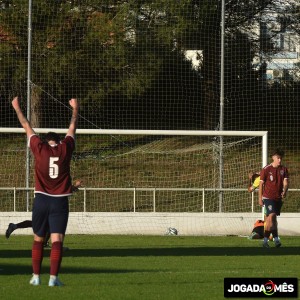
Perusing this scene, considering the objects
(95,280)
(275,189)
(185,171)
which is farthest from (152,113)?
(95,280)

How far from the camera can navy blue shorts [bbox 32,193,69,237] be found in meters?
13.1

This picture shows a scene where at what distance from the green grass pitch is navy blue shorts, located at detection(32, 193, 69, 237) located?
0.69 metres

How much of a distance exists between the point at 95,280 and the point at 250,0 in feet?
58.0

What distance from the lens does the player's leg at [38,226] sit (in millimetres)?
13219

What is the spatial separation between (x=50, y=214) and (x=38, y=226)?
25cm

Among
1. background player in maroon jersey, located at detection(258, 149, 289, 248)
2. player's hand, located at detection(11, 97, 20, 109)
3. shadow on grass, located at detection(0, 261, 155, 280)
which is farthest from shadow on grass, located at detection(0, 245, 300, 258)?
player's hand, located at detection(11, 97, 20, 109)

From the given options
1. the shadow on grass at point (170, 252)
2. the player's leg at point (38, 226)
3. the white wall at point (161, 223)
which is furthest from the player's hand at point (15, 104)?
the white wall at point (161, 223)

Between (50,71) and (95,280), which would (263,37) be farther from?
(95,280)

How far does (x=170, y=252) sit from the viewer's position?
19.8 meters

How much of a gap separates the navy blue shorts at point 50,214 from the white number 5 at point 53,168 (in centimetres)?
26

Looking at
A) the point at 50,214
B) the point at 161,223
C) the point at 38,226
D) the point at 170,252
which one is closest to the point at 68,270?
the point at 38,226

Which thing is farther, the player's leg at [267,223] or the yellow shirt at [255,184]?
the yellow shirt at [255,184]

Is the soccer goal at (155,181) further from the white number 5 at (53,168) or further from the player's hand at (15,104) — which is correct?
the white number 5 at (53,168)

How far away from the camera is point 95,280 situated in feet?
46.3
